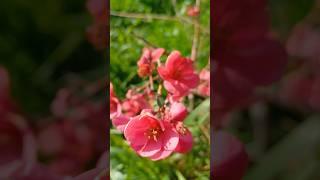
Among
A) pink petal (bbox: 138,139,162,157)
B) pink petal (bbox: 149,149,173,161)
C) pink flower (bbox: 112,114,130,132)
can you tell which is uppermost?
pink flower (bbox: 112,114,130,132)

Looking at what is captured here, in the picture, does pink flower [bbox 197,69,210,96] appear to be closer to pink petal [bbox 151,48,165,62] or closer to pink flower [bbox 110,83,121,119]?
pink petal [bbox 151,48,165,62]

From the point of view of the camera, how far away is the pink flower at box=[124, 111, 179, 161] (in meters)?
2.22

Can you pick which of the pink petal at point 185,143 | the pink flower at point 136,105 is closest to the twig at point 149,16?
the pink flower at point 136,105

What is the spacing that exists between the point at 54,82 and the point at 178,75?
37cm

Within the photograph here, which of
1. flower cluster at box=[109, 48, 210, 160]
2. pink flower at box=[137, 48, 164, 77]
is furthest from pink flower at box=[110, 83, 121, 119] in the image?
pink flower at box=[137, 48, 164, 77]

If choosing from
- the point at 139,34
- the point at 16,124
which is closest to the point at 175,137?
the point at 139,34

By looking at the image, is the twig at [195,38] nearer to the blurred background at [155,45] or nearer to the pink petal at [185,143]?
the blurred background at [155,45]

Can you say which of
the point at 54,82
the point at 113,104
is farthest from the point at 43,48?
the point at 113,104

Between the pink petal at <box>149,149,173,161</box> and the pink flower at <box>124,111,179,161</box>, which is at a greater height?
the pink flower at <box>124,111,179,161</box>

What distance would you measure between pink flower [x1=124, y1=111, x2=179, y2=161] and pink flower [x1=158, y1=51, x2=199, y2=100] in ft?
0.33

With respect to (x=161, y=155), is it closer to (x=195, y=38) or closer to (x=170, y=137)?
(x=170, y=137)

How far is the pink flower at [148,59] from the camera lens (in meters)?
2.25

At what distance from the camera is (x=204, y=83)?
228 centimetres

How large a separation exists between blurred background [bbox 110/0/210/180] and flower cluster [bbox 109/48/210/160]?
0.08ft
